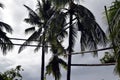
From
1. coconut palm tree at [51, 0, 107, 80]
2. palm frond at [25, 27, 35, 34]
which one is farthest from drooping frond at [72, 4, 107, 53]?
palm frond at [25, 27, 35, 34]

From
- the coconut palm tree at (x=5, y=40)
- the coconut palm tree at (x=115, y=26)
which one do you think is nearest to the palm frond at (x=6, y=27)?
the coconut palm tree at (x=5, y=40)

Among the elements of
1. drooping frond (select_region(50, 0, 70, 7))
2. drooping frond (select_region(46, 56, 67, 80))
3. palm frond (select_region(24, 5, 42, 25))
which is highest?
drooping frond (select_region(50, 0, 70, 7))

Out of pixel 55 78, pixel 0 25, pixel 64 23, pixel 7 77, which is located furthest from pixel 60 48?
pixel 7 77

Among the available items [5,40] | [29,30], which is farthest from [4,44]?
[29,30]

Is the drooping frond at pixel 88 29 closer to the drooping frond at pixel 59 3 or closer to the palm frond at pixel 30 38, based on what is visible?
the drooping frond at pixel 59 3

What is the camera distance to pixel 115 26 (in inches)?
640

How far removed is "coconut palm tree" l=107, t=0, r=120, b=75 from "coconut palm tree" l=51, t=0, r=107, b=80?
28.6ft

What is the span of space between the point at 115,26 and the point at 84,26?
10.5 metres

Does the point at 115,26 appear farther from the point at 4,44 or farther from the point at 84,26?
the point at 4,44

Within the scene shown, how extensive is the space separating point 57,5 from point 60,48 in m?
3.97

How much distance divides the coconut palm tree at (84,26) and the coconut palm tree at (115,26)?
8710mm

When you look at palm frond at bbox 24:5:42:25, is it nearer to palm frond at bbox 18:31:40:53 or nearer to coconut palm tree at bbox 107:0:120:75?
palm frond at bbox 18:31:40:53

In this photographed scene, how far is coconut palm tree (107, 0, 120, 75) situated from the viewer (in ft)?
50.5

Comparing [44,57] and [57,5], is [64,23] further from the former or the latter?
[44,57]
